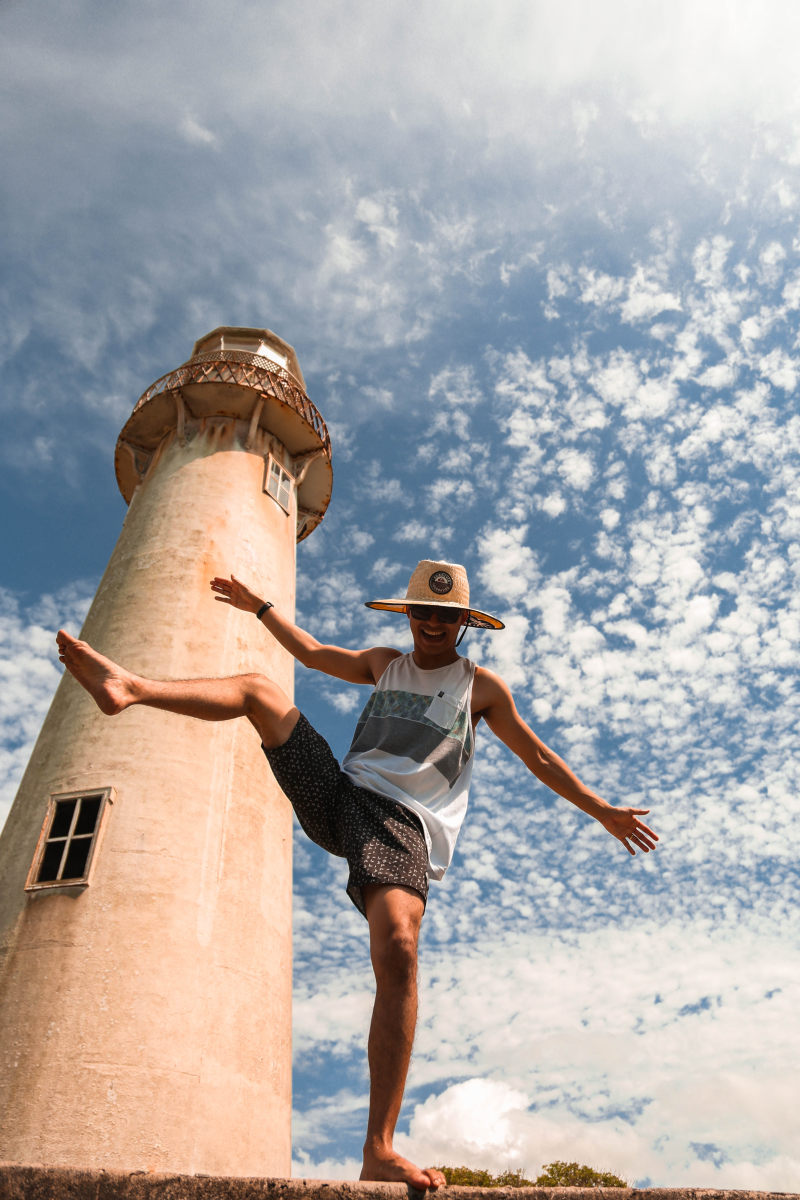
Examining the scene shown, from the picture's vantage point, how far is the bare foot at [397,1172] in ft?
8.14

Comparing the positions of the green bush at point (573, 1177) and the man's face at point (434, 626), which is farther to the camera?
the green bush at point (573, 1177)

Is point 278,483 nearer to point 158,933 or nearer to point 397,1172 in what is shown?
point 158,933

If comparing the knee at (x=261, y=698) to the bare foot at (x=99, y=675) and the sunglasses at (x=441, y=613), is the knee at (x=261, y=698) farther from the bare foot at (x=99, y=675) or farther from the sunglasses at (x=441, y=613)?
the sunglasses at (x=441, y=613)

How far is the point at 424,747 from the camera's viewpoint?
→ 13.1ft

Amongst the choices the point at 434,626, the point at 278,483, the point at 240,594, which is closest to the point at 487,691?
the point at 434,626

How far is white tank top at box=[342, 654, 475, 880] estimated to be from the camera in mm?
3785

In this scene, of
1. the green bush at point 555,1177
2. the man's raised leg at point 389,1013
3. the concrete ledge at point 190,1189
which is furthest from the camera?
the green bush at point 555,1177

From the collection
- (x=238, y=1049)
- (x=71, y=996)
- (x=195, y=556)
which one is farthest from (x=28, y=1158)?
(x=195, y=556)

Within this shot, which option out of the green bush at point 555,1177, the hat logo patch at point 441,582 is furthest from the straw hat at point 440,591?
the green bush at point 555,1177

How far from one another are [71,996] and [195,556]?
6064 mm

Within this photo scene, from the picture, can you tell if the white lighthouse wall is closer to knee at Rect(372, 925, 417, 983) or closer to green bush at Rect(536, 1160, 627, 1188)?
knee at Rect(372, 925, 417, 983)

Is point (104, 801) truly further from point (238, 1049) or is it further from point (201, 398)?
point (201, 398)

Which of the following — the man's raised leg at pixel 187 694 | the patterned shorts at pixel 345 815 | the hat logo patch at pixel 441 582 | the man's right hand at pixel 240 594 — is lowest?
the patterned shorts at pixel 345 815

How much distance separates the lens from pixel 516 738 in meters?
4.37
